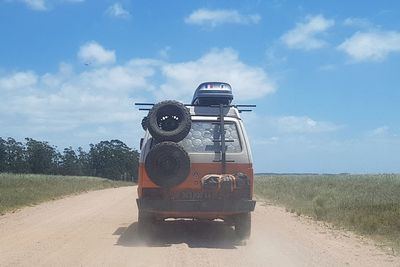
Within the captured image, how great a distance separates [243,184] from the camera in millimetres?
10250

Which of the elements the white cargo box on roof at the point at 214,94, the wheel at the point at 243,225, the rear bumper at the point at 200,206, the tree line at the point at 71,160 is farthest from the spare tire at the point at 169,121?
the tree line at the point at 71,160

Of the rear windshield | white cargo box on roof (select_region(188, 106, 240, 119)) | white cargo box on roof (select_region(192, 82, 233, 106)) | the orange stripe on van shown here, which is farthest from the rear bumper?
white cargo box on roof (select_region(192, 82, 233, 106))

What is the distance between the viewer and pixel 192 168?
34.1 ft

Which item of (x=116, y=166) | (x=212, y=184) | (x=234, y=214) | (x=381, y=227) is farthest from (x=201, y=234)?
(x=116, y=166)

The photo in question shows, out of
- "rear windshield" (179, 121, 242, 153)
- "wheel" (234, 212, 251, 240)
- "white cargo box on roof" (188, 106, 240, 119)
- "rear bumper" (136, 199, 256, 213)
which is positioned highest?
"white cargo box on roof" (188, 106, 240, 119)

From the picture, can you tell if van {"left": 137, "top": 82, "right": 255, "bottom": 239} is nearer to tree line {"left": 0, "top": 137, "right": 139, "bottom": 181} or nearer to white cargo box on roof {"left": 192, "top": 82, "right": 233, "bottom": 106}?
white cargo box on roof {"left": 192, "top": 82, "right": 233, "bottom": 106}

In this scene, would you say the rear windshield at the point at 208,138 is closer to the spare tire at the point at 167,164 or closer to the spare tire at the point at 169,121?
the spare tire at the point at 169,121

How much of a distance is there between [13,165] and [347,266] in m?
115

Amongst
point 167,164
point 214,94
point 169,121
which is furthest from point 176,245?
point 214,94

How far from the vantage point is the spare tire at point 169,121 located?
34.4 feet

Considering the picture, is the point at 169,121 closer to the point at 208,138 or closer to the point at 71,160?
the point at 208,138

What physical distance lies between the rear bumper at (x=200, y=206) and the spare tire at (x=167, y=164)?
1.16ft

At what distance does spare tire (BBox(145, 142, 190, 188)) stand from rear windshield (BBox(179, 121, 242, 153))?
0.47m

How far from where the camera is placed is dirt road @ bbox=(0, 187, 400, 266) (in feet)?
28.5
